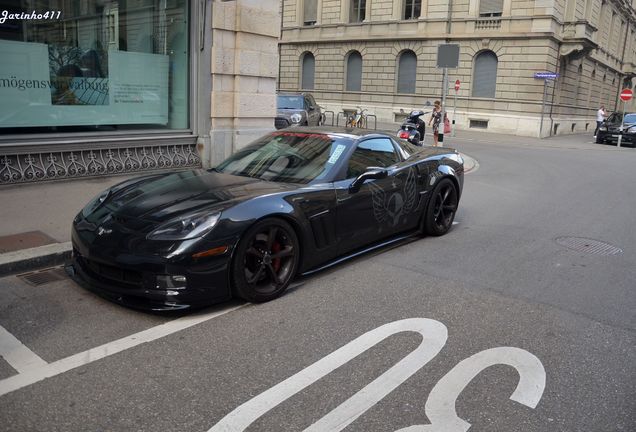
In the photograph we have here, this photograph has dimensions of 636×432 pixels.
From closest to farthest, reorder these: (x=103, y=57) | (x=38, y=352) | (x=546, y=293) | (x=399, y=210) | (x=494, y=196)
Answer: (x=38, y=352), (x=546, y=293), (x=399, y=210), (x=103, y=57), (x=494, y=196)

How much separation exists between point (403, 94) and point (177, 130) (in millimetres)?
27158

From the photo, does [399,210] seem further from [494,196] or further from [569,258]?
[494,196]

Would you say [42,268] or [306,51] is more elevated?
[306,51]

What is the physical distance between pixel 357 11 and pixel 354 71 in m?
3.97

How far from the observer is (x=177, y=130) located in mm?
10703

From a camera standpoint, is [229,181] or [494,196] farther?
[494,196]

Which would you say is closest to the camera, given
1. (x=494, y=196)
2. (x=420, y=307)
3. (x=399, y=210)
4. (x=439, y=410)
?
(x=439, y=410)

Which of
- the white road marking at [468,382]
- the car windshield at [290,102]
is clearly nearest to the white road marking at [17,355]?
the white road marking at [468,382]

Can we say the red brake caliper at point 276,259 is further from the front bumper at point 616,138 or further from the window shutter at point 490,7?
the window shutter at point 490,7

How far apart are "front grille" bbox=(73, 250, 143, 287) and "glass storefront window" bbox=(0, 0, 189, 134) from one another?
5.37m

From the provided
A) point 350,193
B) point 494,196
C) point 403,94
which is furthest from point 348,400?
point 403,94

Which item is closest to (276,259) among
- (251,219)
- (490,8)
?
(251,219)

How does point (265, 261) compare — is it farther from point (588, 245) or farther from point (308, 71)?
point (308, 71)

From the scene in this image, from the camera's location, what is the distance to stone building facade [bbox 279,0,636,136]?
31.8m
